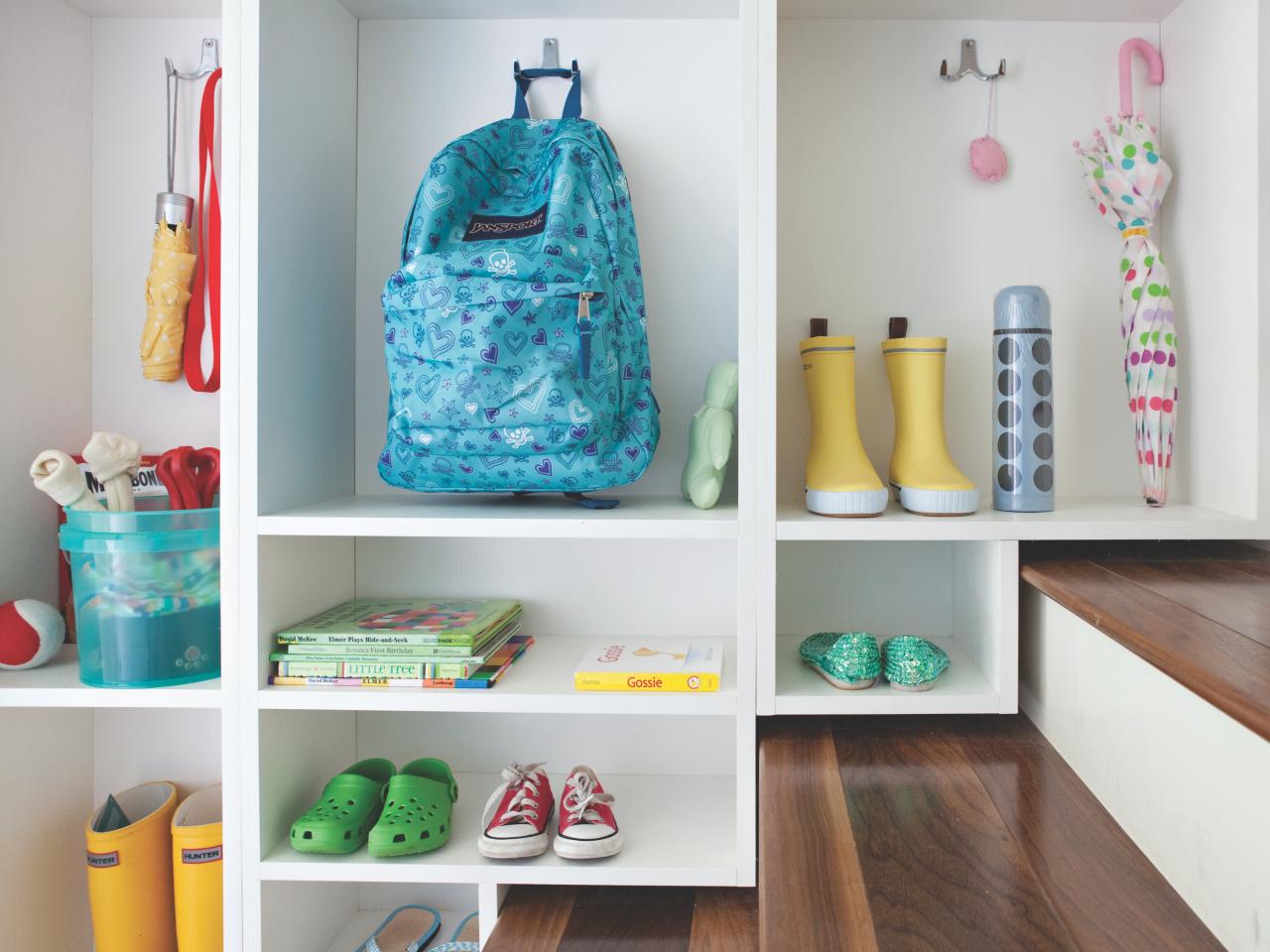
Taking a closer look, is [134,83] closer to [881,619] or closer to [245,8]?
[245,8]

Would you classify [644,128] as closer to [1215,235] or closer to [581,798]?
[1215,235]

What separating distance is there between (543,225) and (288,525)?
1.82ft

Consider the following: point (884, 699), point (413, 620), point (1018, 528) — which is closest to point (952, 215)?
point (1018, 528)

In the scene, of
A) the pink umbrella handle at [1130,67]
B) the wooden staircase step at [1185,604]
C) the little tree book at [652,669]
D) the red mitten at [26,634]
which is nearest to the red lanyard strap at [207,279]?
the red mitten at [26,634]

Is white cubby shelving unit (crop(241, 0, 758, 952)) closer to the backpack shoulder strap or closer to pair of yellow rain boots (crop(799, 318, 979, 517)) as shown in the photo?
the backpack shoulder strap

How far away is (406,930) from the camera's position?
1.48m

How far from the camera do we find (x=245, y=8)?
3.70 feet

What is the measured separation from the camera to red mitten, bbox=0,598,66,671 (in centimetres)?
124

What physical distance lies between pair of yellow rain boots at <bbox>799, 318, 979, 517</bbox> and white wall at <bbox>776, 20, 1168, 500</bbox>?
0.49ft

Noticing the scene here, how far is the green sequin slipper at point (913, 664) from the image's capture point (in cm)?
111

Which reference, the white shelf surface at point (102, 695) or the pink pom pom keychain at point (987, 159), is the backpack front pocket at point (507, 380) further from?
the pink pom pom keychain at point (987, 159)

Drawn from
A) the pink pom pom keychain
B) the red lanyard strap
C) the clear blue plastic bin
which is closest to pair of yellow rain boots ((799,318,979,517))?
the pink pom pom keychain

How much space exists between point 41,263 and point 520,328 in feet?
2.83

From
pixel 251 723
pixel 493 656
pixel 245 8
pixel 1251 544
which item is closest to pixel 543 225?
pixel 245 8
